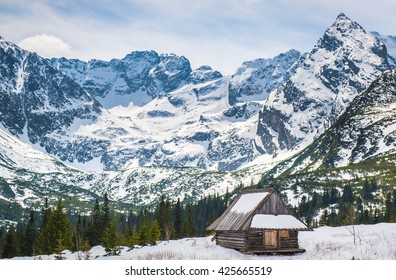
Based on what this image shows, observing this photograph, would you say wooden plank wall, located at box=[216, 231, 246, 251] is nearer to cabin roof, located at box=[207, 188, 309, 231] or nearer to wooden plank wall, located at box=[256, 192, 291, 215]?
cabin roof, located at box=[207, 188, 309, 231]

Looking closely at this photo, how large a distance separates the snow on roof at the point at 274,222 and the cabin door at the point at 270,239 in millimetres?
1547

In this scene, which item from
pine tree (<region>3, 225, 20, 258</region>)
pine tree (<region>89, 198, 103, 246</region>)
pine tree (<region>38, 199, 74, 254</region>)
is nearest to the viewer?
pine tree (<region>38, 199, 74, 254</region>)

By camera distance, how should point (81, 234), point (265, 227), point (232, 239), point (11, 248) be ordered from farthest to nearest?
point (81, 234) → point (11, 248) → point (232, 239) → point (265, 227)

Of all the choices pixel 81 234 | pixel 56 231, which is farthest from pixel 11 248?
pixel 56 231

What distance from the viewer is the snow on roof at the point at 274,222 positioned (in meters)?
50.9

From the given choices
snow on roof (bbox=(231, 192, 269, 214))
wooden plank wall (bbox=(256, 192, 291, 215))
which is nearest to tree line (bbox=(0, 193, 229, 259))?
snow on roof (bbox=(231, 192, 269, 214))

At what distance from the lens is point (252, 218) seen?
51781mm

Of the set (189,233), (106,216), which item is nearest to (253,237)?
(106,216)

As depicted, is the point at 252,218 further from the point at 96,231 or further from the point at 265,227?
the point at 96,231

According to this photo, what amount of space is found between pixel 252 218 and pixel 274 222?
87.7 inches

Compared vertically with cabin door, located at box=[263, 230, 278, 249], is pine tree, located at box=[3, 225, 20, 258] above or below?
below

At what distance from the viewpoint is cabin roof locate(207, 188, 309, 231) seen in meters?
51.4

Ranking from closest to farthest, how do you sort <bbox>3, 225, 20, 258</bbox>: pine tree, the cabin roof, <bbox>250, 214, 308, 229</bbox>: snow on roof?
<bbox>250, 214, 308, 229</bbox>: snow on roof
the cabin roof
<bbox>3, 225, 20, 258</bbox>: pine tree
